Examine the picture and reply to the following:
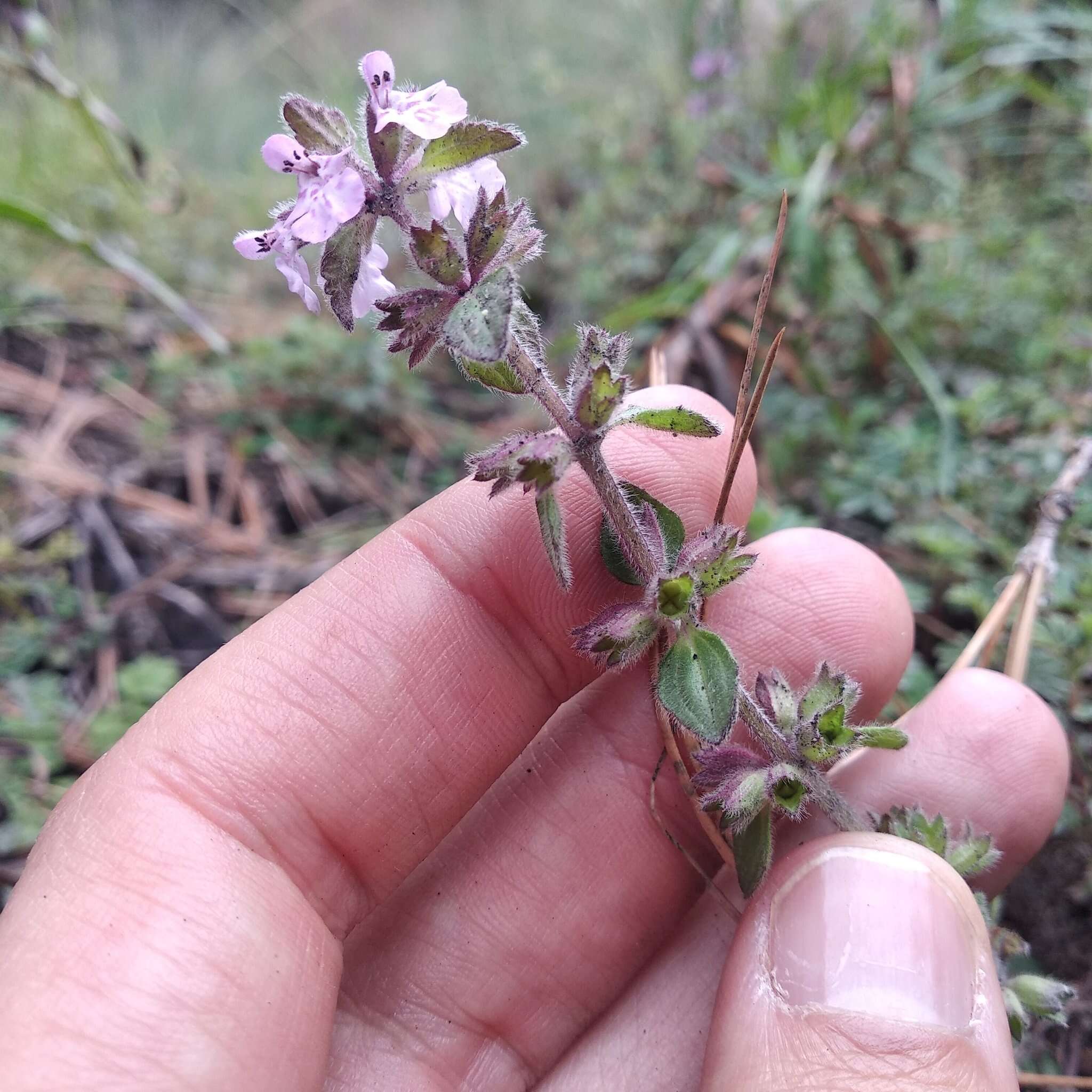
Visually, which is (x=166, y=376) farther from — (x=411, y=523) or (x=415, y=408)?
(x=411, y=523)

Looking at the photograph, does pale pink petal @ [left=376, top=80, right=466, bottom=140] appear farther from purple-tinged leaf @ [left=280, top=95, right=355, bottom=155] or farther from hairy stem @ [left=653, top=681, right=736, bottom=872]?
hairy stem @ [left=653, top=681, right=736, bottom=872]

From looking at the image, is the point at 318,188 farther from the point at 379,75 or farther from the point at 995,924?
the point at 995,924

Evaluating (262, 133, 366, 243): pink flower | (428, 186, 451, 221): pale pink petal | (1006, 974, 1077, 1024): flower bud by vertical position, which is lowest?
(1006, 974, 1077, 1024): flower bud

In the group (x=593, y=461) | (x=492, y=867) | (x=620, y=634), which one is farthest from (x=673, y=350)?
(x=492, y=867)

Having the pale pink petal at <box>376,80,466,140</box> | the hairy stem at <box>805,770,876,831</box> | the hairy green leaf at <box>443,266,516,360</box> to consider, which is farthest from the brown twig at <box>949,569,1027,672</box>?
the pale pink petal at <box>376,80,466,140</box>

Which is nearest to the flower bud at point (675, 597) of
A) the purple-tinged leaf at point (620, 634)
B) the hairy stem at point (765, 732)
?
the purple-tinged leaf at point (620, 634)

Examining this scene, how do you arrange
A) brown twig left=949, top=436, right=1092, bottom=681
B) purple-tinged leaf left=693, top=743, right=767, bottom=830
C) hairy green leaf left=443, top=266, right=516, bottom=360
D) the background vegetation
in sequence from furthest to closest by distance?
the background vegetation, brown twig left=949, top=436, right=1092, bottom=681, purple-tinged leaf left=693, top=743, right=767, bottom=830, hairy green leaf left=443, top=266, right=516, bottom=360

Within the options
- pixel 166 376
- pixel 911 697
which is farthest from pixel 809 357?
pixel 166 376

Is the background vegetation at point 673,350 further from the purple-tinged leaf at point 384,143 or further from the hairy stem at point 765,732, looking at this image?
the purple-tinged leaf at point 384,143
